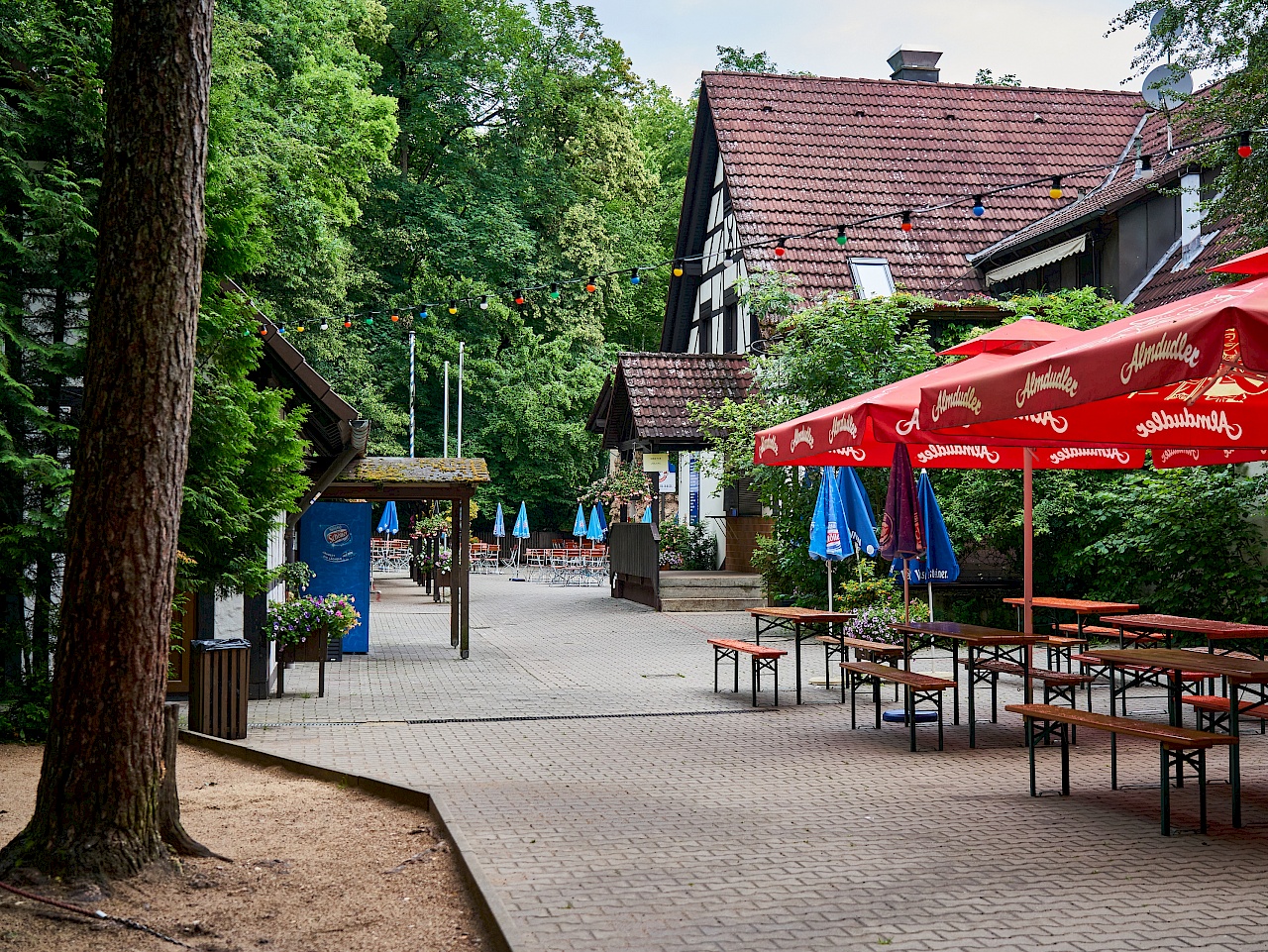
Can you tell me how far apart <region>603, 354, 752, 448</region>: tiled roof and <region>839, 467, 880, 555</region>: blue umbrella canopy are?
12305mm

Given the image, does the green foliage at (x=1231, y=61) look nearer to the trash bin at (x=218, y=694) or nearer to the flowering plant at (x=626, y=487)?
the trash bin at (x=218, y=694)

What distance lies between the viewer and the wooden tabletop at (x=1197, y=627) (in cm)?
971

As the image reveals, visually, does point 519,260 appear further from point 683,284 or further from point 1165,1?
point 1165,1

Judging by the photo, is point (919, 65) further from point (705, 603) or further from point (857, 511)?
point (857, 511)

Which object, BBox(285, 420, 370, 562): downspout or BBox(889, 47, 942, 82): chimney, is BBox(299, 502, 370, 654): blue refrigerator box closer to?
BBox(285, 420, 370, 562): downspout

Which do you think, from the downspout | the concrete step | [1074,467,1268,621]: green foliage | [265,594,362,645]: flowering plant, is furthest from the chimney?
[265,594,362,645]: flowering plant

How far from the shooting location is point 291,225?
77.6 ft

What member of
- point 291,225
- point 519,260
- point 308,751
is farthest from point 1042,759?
point 519,260

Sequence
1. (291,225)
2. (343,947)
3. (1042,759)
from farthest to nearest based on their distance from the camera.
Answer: (291,225)
(1042,759)
(343,947)

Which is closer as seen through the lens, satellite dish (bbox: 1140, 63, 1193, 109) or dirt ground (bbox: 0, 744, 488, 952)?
dirt ground (bbox: 0, 744, 488, 952)

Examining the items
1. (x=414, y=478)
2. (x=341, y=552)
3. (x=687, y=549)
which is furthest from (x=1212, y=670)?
(x=687, y=549)

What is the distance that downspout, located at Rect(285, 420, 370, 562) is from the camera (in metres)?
14.6

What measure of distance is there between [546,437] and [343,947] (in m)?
38.9

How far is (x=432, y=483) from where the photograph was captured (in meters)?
17.6
